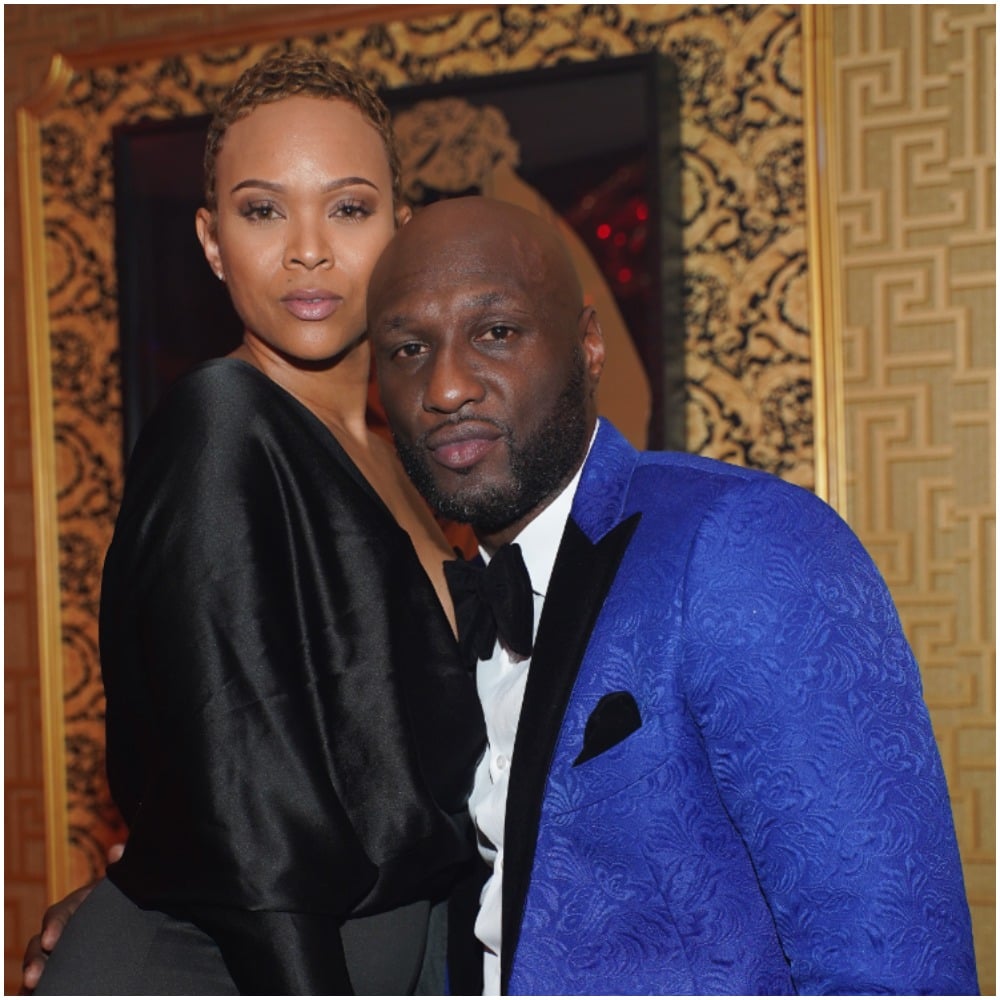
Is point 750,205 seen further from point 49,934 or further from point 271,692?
point 49,934

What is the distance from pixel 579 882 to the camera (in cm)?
131

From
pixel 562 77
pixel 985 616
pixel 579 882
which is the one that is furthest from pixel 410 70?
pixel 579 882

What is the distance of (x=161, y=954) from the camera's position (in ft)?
4.66

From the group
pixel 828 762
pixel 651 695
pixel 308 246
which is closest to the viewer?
pixel 828 762

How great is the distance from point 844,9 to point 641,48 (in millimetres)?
479

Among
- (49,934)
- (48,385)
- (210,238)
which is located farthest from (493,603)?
(48,385)

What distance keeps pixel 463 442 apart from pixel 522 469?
8cm

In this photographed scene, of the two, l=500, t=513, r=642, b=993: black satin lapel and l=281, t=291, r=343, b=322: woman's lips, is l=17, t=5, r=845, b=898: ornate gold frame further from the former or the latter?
l=500, t=513, r=642, b=993: black satin lapel

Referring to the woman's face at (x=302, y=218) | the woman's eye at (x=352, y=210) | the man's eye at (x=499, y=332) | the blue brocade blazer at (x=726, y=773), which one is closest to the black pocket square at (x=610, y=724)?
the blue brocade blazer at (x=726, y=773)

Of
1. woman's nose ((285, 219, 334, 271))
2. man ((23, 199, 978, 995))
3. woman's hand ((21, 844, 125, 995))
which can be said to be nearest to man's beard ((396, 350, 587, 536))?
man ((23, 199, 978, 995))

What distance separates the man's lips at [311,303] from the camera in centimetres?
154

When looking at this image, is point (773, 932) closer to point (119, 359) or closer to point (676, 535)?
point (676, 535)

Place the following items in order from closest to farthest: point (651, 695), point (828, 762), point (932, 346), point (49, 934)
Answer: point (828, 762)
point (651, 695)
point (49, 934)
point (932, 346)

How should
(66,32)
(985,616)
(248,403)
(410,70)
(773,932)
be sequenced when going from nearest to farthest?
(773,932) < (248,403) < (985,616) < (410,70) < (66,32)
